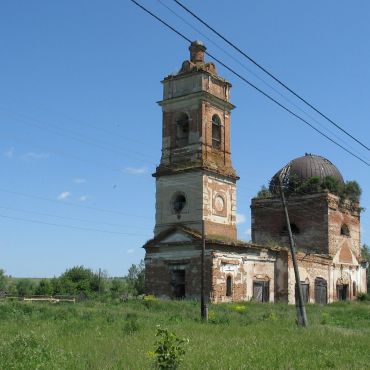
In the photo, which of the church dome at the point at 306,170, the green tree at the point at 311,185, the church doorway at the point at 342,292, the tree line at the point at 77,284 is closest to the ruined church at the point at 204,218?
the church doorway at the point at 342,292

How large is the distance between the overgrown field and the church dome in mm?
15721

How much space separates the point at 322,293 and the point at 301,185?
7.25 metres

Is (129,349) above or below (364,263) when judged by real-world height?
below

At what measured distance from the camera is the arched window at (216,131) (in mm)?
32875

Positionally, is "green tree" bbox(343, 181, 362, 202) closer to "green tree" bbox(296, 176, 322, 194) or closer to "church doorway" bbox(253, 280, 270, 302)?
"green tree" bbox(296, 176, 322, 194)

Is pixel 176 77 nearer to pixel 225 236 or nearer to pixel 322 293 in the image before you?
pixel 225 236

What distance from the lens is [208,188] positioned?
102 feet

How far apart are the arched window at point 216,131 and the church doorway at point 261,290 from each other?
26.1 feet

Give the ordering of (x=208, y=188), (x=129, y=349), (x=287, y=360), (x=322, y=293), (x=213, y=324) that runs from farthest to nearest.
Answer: (x=322, y=293) → (x=208, y=188) → (x=213, y=324) → (x=129, y=349) → (x=287, y=360)

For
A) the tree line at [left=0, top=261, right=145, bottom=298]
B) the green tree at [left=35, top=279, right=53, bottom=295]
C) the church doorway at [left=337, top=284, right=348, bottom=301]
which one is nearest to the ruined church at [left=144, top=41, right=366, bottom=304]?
the church doorway at [left=337, top=284, right=348, bottom=301]

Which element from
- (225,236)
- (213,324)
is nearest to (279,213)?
(225,236)

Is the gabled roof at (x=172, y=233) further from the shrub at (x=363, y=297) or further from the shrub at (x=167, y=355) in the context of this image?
the shrub at (x=167, y=355)

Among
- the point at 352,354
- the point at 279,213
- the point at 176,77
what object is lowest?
the point at 352,354

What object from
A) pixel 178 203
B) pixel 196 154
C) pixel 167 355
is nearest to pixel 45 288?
pixel 178 203
